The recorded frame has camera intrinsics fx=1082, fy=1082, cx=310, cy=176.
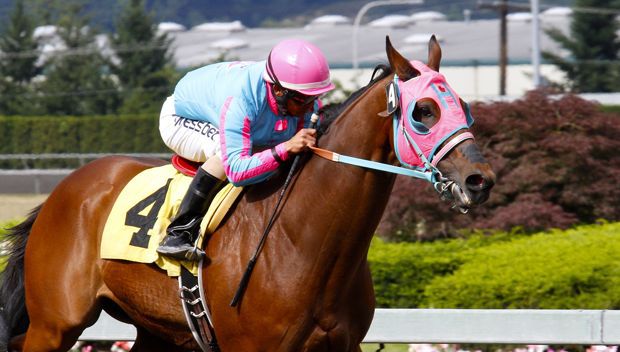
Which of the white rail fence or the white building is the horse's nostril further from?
the white building

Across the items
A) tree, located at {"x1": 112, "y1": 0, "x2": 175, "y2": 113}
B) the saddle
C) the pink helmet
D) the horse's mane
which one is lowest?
tree, located at {"x1": 112, "y1": 0, "x2": 175, "y2": 113}

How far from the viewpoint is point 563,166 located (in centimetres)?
995

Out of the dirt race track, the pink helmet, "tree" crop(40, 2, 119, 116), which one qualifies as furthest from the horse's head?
"tree" crop(40, 2, 119, 116)

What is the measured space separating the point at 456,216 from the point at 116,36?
4321 cm

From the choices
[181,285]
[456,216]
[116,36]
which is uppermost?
[181,285]

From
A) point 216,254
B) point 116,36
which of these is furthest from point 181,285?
point 116,36

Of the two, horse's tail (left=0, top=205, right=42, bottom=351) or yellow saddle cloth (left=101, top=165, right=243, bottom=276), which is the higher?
yellow saddle cloth (left=101, top=165, right=243, bottom=276)

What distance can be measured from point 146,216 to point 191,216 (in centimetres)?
39

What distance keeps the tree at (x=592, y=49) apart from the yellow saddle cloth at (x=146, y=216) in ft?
134

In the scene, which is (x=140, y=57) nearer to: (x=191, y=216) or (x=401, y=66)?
(x=191, y=216)

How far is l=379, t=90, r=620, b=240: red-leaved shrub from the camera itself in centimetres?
987

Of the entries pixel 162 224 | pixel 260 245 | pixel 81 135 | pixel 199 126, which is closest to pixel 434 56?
pixel 260 245

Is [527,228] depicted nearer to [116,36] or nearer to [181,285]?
[181,285]

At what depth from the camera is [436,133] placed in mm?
4164
